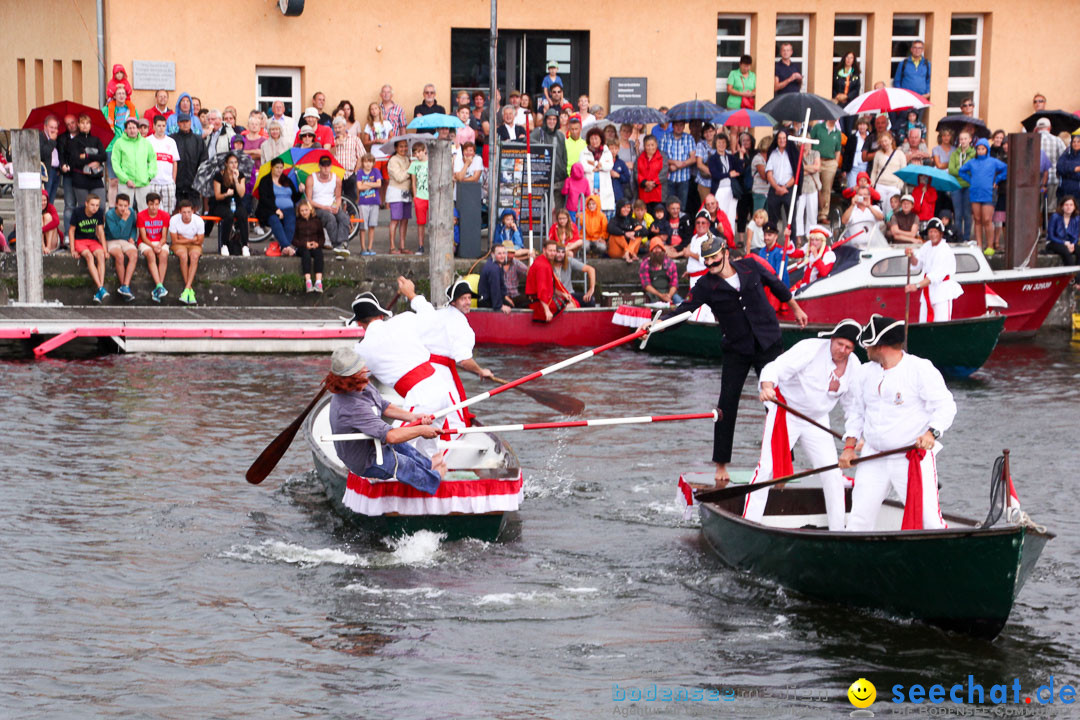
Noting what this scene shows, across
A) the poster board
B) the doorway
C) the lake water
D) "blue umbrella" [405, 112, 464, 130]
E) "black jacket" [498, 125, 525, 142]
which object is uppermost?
the doorway

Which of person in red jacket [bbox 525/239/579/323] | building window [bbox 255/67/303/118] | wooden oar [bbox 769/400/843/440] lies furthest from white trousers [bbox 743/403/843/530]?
building window [bbox 255/67/303/118]

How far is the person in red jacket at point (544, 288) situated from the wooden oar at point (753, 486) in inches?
423

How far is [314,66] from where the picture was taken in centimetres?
2859

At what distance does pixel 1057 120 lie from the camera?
2694 centimetres

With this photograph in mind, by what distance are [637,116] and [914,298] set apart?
5530 millimetres

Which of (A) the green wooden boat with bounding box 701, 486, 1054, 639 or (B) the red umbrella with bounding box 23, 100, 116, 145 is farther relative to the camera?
(B) the red umbrella with bounding box 23, 100, 116, 145

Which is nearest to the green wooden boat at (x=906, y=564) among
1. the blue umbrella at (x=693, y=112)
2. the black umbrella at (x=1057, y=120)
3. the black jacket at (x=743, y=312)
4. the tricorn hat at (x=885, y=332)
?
the tricorn hat at (x=885, y=332)

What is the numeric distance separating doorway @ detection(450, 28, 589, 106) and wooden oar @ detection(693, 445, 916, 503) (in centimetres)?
1876

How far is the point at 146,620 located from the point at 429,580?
2006mm

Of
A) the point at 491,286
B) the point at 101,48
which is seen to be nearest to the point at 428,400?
the point at 491,286

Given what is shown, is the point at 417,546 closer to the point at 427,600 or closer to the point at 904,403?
the point at 427,600

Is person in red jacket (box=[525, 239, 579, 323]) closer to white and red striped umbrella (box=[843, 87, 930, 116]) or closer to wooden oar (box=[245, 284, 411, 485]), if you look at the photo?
white and red striped umbrella (box=[843, 87, 930, 116])

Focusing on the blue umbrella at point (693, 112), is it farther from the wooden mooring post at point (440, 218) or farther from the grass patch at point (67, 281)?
the grass patch at point (67, 281)

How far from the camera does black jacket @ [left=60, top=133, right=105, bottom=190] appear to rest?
23.1 m
